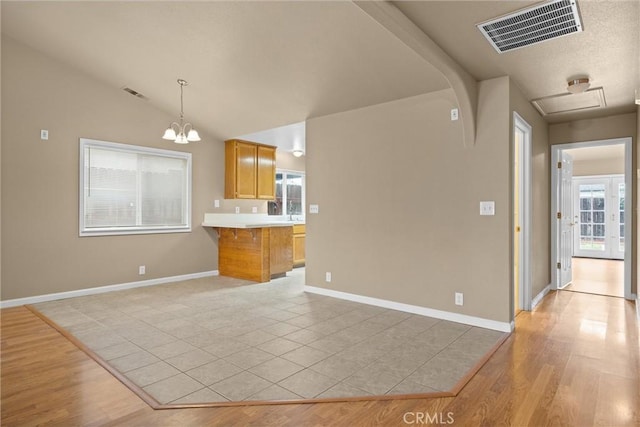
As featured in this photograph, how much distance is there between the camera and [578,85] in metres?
3.39

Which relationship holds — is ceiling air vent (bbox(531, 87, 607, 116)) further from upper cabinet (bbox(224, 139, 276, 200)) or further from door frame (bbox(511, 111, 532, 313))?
upper cabinet (bbox(224, 139, 276, 200))

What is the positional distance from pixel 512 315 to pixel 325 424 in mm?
2327

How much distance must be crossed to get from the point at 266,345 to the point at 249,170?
409 centimetres

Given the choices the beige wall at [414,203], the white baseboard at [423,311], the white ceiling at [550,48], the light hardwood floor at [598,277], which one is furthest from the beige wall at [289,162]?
the light hardwood floor at [598,277]

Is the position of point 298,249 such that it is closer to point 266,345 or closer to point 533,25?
point 266,345

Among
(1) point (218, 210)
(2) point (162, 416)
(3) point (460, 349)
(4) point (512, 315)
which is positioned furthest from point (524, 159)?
(1) point (218, 210)

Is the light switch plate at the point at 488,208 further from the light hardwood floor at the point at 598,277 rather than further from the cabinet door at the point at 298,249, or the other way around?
the cabinet door at the point at 298,249

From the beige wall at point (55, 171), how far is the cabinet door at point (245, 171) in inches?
53.0

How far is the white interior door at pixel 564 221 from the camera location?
5098 mm

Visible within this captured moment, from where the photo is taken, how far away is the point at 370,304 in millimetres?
4250

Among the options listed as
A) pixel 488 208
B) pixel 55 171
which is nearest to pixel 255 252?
pixel 55 171

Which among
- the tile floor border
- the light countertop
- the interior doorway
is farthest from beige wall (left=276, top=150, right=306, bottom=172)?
the tile floor border

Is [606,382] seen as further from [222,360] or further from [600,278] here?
[600,278]

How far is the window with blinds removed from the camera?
4887 millimetres
